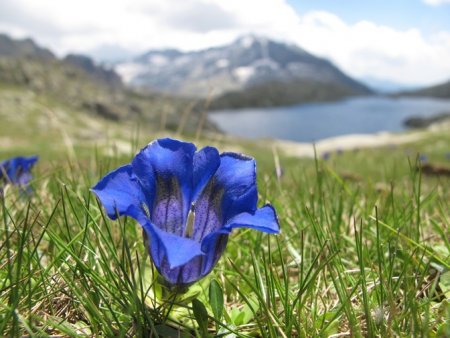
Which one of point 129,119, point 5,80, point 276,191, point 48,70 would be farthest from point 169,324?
point 129,119

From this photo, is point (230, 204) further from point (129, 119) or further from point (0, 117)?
point (129, 119)

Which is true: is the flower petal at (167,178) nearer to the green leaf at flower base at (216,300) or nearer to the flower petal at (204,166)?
the flower petal at (204,166)

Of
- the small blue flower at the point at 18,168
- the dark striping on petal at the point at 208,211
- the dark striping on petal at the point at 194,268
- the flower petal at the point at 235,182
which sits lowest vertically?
the small blue flower at the point at 18,168

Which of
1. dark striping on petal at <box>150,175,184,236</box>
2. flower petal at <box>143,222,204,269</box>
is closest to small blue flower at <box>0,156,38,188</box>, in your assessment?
dark striping on petal at <box>150,175,184,236</box>

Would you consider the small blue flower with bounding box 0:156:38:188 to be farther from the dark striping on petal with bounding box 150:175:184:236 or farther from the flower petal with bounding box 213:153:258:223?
the flower petal with bounding box 213:153:258:223

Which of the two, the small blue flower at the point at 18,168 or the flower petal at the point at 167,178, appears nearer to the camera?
the flower petal at the point at 167,178

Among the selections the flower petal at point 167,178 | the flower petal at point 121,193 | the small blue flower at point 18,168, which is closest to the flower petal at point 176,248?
the flower petal at point 121,193

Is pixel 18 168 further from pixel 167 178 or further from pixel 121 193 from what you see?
pixel 121 193
